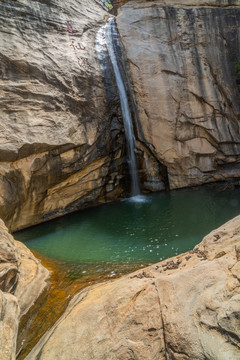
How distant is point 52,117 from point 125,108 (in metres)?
4.11

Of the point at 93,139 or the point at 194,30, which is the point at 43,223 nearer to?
the point at 93,139

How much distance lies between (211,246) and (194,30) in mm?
11213

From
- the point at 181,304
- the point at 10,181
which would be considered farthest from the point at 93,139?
the point at 181,304

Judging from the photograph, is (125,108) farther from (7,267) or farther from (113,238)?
(7,267)

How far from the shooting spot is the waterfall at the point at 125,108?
1165cm

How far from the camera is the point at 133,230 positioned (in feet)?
25.9

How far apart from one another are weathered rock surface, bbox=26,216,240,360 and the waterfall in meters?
8.83

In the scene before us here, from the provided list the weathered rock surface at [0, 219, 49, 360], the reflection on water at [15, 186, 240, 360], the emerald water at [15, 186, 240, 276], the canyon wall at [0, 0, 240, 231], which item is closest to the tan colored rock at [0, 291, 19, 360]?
the weathered rock surface at [0, 219, 49, 360]

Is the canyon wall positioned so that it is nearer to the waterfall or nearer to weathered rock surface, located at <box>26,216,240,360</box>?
the waterfall

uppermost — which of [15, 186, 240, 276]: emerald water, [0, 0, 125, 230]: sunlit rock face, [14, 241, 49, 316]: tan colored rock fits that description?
[0, 0, 125, 230]: sunlit rock face

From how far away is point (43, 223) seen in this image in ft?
30.9

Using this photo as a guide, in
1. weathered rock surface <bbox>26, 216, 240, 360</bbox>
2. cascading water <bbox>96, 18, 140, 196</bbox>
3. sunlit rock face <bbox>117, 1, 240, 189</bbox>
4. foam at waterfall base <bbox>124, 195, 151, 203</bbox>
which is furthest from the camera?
sunlit rock face <bbox>117, 1, 240, 189</bbox>

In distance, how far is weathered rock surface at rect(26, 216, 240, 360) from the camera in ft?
7.63

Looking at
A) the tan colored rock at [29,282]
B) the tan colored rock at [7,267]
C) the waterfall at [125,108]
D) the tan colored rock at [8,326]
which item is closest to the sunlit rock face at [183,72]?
the waterfall at [125,108]
